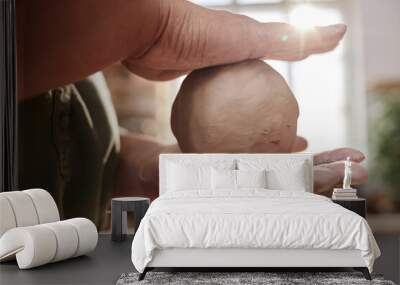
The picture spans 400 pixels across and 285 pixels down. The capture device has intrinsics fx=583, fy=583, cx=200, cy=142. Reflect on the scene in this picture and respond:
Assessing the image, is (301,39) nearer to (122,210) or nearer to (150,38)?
(150,38)

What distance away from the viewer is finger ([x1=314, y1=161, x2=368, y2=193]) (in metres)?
6.70

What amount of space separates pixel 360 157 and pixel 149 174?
245cm

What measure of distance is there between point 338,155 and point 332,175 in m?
0.24

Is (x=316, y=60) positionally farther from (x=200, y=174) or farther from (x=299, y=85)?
(x=200, y=174)

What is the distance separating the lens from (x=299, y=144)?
6.73 m

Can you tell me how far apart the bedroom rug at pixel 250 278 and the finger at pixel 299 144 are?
2304 millimetres

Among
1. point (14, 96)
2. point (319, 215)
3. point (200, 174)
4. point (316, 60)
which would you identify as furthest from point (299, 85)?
point (14, 96)

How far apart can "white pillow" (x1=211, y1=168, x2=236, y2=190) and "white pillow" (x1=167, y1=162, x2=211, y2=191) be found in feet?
0.32

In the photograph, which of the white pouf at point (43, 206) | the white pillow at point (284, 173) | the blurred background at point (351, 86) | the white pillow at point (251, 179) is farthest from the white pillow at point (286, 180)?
the white pouf at point (43, 206)

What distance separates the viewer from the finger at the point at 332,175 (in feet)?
22.0

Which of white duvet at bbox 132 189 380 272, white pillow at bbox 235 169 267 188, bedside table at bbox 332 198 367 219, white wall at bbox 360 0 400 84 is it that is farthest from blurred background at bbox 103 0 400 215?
white duvet at bbox 132 189 380 272

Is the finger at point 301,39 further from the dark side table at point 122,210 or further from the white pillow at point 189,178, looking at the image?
the dark side table at point 122,210

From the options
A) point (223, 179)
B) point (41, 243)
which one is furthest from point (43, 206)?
point (223, 179)

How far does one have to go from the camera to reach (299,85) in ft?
22.1
